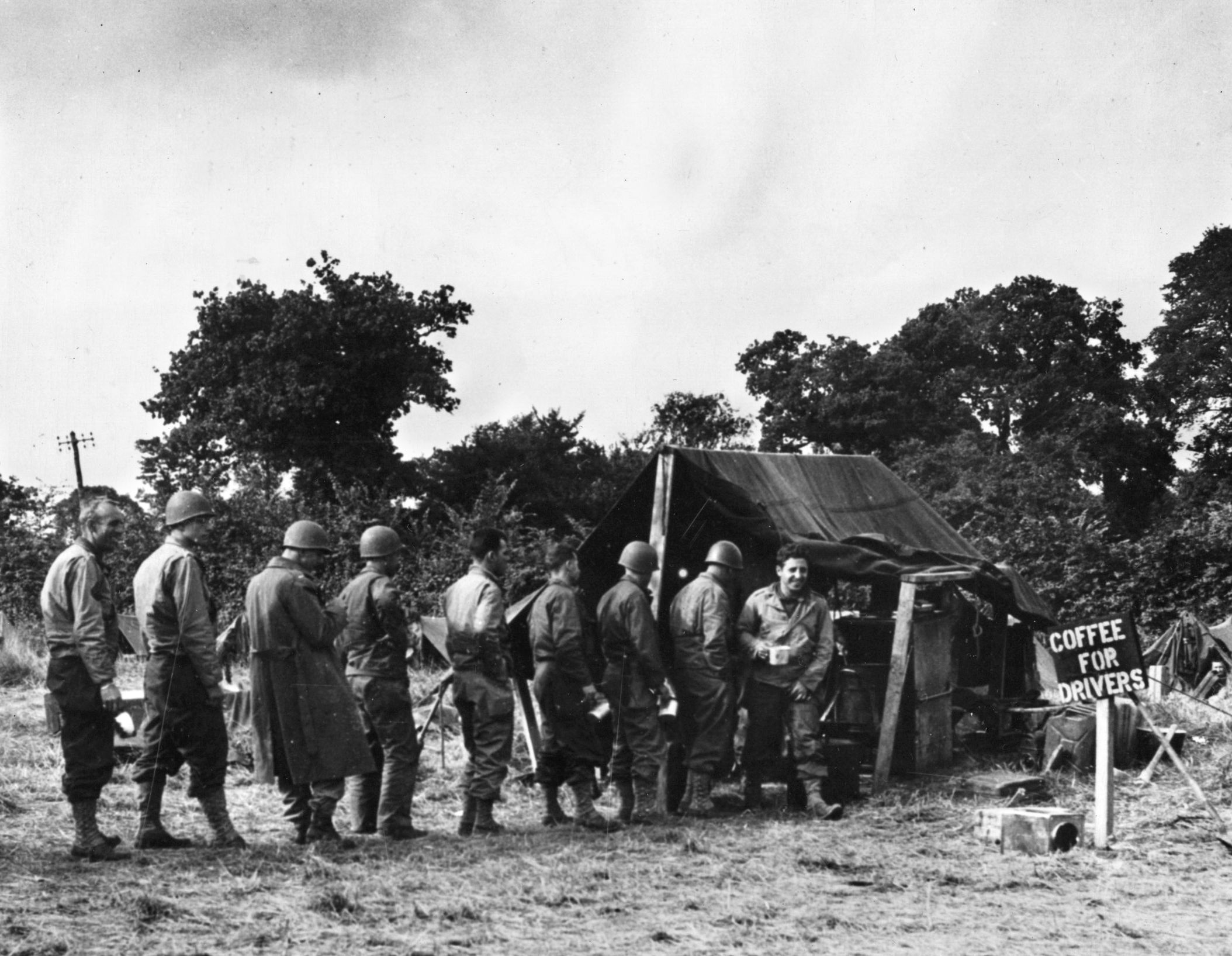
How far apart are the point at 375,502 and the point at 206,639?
21223mm

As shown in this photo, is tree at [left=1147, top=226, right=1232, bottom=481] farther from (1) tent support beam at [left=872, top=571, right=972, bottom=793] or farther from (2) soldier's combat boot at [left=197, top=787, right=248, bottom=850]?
(2) soldier's combat boot at [left=197, top=787, right=248, bottom=850]

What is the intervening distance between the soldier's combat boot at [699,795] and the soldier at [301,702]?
2.52m

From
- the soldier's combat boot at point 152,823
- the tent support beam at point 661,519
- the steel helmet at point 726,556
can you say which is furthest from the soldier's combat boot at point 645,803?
the soldier's combat boot at point 152,823

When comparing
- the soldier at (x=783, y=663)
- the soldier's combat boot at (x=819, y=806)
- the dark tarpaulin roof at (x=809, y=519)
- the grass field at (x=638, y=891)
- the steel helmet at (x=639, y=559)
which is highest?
the dark tarpaulin roof at (x=809, y=519)

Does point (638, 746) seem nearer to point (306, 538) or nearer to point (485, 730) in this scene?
point (485, 730)

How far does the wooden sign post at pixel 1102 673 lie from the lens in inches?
289

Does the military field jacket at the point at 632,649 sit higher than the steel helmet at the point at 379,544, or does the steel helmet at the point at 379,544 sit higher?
the steel helmet at the point at 379,544

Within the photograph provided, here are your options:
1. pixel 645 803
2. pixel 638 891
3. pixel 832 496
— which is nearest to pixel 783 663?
pixel 645 803

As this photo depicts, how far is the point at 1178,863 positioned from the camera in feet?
22.9

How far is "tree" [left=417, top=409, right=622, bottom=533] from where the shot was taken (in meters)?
36.2

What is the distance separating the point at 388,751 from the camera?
7781 millimetres

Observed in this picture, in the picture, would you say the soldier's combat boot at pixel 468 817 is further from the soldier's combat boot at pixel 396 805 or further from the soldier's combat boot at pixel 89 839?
the soldier's combat boot at pixel 89 839

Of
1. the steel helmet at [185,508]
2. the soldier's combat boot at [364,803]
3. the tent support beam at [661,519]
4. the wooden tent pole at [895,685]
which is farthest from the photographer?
the tent support beam at [661,519]

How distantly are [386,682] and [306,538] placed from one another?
109 centimetres
